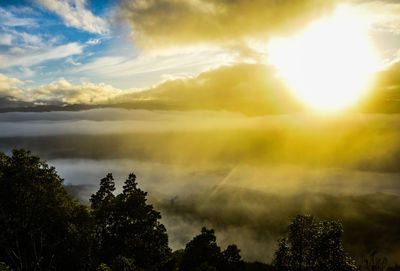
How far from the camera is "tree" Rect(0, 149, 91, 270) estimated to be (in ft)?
63.3

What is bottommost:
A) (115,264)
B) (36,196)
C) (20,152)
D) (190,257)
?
(190,257)

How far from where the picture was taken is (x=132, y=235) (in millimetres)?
29344

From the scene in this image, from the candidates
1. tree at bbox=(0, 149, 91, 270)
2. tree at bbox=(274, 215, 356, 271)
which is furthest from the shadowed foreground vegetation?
tree at bbox=(274, 215, 356, 271)

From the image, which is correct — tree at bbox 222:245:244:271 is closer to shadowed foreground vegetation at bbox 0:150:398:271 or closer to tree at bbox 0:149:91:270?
shadowed foreground vegetation at bbox 0:150:398:271

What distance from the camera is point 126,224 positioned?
30297 millimetres

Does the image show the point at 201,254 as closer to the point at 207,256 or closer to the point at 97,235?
the point at 207,256

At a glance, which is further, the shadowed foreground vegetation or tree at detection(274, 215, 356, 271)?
tree at detection(274, 215, 356, 271)

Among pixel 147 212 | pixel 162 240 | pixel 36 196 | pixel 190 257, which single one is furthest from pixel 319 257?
pixel 36 196

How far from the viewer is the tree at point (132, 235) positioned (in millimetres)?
28078

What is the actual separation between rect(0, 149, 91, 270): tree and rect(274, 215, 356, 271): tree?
36.1 m

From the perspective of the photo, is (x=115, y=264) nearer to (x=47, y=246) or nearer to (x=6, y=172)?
(x=47, y=246)

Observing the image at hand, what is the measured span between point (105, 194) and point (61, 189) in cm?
1933

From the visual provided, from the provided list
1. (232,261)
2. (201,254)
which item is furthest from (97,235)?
(232,261)

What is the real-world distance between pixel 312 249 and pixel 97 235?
119 feet
